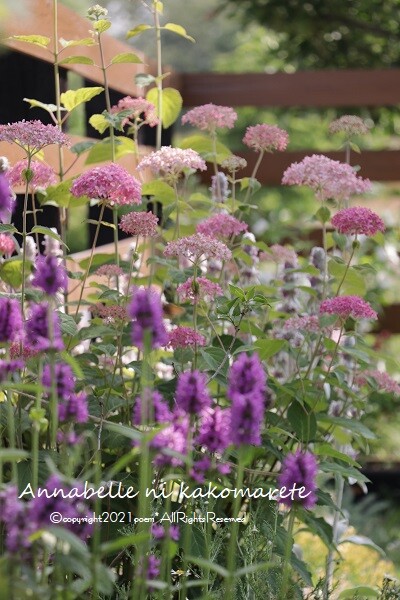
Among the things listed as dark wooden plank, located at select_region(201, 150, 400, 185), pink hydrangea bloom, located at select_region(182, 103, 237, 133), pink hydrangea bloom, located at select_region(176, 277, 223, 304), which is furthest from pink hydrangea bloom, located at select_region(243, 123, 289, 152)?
dark wooden plank, located at select_region(201, 150, 400, 185)

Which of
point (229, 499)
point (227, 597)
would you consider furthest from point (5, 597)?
point (229, 499)

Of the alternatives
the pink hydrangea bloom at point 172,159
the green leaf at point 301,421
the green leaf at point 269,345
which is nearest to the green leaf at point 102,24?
the pink hydrangea bloom at point 172,159

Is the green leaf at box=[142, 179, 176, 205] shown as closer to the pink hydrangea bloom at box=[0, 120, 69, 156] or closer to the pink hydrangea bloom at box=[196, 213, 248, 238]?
the pink hydrangea bloom at box=[196, 213, 248, 238]

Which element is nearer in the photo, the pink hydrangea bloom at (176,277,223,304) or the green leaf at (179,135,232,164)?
the pink hydrangea bloom at (176,277,223,304)

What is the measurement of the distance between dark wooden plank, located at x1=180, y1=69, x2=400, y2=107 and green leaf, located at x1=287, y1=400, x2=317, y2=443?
221 centimetres

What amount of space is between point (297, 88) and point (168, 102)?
1.76 m

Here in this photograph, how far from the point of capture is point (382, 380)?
1.74 metres

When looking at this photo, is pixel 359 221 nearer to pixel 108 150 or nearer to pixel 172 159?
pixel 172 159

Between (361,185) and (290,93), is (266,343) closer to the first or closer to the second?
(361,185)

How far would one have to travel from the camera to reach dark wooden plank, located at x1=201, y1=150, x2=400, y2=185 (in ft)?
11.8

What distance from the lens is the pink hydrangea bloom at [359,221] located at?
1.43 metres

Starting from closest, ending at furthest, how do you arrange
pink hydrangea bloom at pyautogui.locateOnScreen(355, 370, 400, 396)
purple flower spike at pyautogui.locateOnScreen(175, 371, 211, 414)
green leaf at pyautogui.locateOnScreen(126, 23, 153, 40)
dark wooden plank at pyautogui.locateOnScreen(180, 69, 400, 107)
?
purple flower spike at pyautogui.locateOnScreen(175, 371, 211, 414), pink hydrangea bloom at pyautogui.locateOnScreen(355, 370, 400, 396), green leaf at pyautogui.locateOnScreen(126, 23, 153, 40), dark wooden plank at pyautogui.locateOnScreen(180, 69, 400, 107)

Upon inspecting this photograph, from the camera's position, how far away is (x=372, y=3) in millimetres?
4391

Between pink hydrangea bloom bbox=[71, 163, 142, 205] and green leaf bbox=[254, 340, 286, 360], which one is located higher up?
pink hydrangea bloom bbox=[71, 163, 142, 205]
